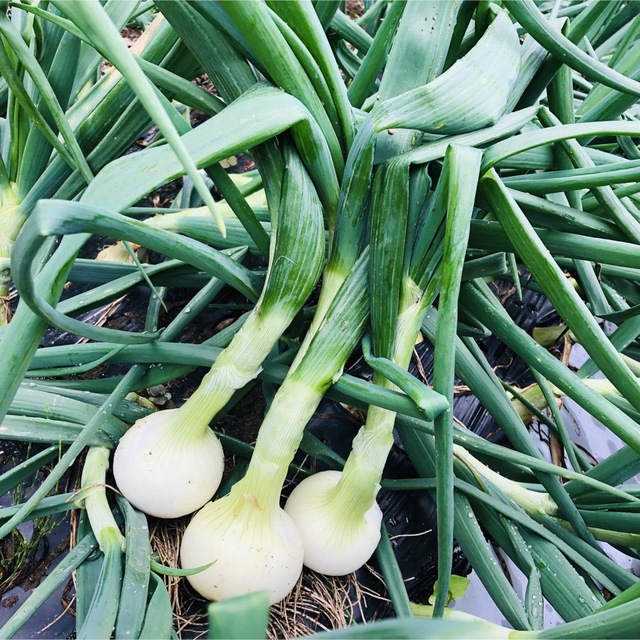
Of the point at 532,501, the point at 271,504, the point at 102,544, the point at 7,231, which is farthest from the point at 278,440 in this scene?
the point at 7,231

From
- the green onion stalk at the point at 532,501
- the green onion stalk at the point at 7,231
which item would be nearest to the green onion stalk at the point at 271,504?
the green onion stalk at the point at 532,501

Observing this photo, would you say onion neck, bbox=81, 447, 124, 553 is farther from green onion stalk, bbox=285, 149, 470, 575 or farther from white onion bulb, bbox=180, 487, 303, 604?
green onion stalk, bbox=285, 149, 470, 575

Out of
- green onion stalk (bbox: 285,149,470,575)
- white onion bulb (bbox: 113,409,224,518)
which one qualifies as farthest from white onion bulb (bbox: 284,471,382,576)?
white onion bulb (bbox: 113,409,224,518)

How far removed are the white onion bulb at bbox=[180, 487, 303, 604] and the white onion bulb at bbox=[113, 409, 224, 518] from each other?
0.03 m

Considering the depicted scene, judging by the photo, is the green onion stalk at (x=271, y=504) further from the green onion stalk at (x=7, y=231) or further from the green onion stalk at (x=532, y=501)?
the green onion stalk at (x=7, y=231)

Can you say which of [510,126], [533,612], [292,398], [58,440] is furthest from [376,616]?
[510,126]

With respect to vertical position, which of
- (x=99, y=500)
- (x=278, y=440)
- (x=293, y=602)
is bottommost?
(x=293, y=602)

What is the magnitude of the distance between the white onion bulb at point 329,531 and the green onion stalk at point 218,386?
0.10m

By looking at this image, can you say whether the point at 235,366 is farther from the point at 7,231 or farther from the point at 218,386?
the point at 7,231

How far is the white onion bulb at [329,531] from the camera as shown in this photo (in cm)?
Answer: 62

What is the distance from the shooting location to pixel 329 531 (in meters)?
0.62

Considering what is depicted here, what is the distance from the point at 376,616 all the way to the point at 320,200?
497 millimetres

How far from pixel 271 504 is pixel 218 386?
13 cm

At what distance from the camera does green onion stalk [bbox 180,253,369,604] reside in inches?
22.5
